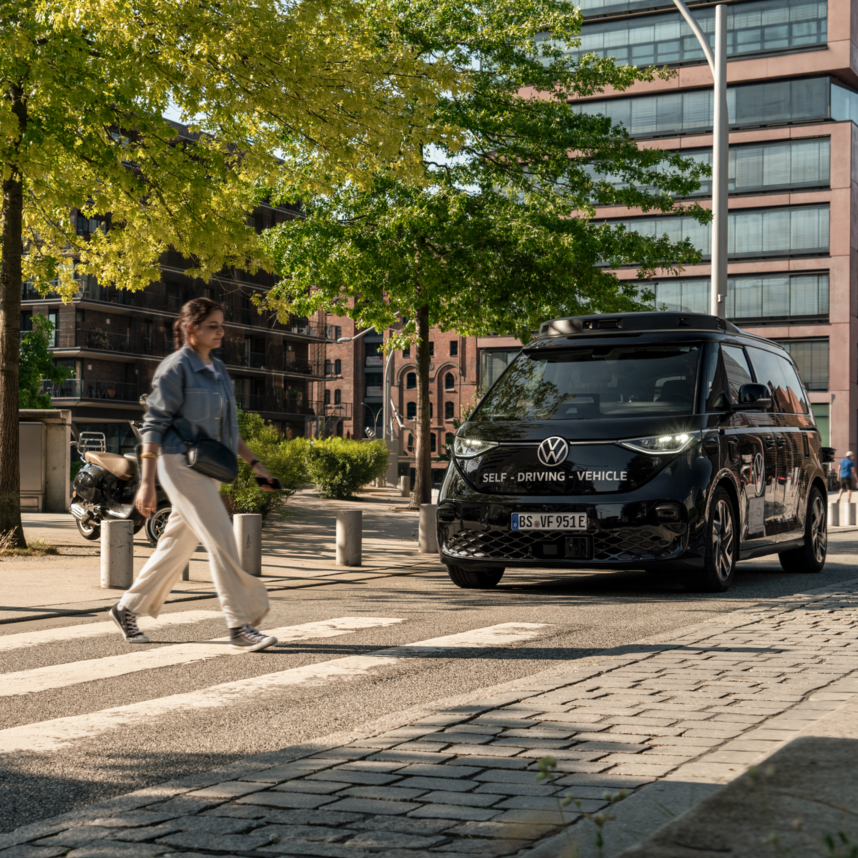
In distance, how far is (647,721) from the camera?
16.1 ft

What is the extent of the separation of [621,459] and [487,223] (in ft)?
43.9

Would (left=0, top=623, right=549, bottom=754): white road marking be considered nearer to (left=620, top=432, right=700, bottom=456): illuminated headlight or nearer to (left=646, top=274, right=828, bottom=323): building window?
(left=620, top=432, right=700, bottom=456): illuminated headlight

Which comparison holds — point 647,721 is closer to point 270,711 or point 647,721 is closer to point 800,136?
point 270,711

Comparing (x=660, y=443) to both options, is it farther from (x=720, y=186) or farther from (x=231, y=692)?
(x=720, y=186)

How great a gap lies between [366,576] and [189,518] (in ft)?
17.7

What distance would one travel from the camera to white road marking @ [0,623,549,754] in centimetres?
489

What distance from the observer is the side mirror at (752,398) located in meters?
10.8

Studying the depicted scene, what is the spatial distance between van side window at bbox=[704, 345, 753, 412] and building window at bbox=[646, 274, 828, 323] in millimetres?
49645

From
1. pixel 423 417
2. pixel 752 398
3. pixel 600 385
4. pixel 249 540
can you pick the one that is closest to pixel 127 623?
pixel 249 540

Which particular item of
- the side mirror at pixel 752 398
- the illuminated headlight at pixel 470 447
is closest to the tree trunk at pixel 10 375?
the illuminated headlight at pixel 470 447

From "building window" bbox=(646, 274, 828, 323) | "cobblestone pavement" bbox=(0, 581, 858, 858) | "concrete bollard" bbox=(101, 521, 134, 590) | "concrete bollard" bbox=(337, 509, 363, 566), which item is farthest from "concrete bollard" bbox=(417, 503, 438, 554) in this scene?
"building window" bbox=(646, 274, 828, 323)

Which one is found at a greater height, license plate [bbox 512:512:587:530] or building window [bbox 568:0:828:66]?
building window [bbox 568:0:828:66]

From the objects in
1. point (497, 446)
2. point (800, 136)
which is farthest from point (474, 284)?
point (800, 136)

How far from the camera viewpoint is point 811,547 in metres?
12.7
